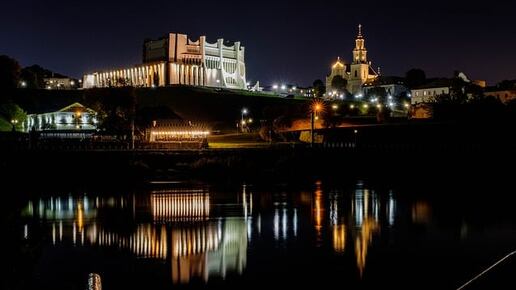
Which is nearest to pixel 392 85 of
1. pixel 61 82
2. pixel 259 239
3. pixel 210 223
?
pixel 61 82

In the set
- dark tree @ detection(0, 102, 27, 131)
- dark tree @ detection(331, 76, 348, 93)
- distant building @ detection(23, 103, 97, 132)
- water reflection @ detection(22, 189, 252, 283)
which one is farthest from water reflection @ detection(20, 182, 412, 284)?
dark tree @ detection(331, 76, 348, 93)

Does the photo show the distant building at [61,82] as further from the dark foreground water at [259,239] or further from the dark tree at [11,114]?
the dark foreground water at [259,239]

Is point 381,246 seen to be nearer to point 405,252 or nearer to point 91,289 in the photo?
point 405,252

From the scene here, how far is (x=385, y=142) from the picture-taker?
163 feet

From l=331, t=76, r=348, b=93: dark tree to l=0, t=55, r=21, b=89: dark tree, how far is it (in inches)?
2403

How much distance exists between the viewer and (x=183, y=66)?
115 meters

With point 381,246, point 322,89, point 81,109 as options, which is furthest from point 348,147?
→ point 322,89

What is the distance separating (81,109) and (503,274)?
211 feet

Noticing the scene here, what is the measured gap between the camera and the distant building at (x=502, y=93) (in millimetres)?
87825

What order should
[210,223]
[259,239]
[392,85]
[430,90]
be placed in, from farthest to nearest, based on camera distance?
[392,85]
[430,90]
[210,223]
[259,239]

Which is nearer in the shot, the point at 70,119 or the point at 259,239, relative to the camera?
the point at 259,239

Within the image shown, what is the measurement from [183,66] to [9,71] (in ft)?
114

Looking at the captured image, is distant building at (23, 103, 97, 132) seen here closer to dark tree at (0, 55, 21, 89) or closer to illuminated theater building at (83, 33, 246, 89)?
dark tree at (0, 55, 21, 89)

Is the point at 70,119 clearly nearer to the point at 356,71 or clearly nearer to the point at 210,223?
the point at 210,223
